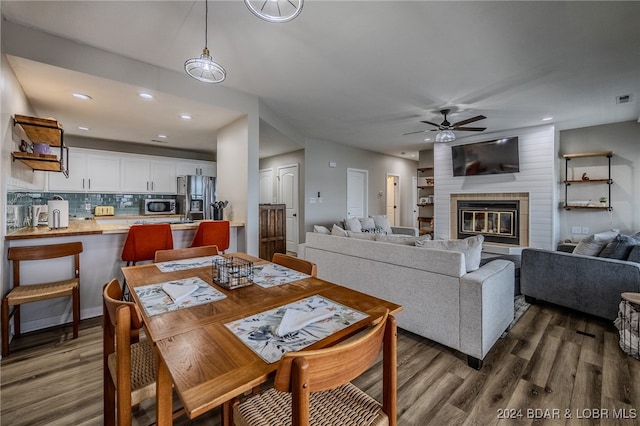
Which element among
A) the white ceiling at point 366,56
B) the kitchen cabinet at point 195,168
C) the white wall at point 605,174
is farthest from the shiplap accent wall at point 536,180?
the kitchen cabinet at point 195,168

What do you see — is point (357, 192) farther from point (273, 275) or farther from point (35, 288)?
point (35, 288)

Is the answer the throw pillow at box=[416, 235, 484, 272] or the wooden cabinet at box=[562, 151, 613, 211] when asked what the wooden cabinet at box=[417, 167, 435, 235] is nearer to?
the wooden cabinet at box=[562, 151, 613, 211]

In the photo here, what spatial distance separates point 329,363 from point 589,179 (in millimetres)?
6547

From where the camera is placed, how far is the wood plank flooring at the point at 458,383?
1577 mm

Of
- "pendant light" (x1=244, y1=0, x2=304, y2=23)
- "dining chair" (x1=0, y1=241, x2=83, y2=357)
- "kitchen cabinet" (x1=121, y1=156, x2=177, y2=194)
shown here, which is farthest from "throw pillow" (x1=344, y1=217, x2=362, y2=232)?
"pendant light" (x1=244, y1=0, x2=304, y2=23)

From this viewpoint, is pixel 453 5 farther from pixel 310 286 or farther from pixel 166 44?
pixel 166 44

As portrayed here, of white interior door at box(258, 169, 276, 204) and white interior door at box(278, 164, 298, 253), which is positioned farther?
white interior door at box(258, 169, 276, 204)

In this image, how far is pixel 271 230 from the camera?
529 centimetres

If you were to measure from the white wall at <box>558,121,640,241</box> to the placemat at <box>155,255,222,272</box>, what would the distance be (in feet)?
21.0

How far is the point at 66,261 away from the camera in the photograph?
2.63 metres

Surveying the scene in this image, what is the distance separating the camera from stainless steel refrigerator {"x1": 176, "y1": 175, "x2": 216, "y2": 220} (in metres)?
5.45

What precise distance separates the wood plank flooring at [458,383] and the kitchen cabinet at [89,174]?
3392 millimetres

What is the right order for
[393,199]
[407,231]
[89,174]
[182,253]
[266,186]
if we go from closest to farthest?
[182,253] → [89,174] → [407,231] → [266,186] → [393,199]

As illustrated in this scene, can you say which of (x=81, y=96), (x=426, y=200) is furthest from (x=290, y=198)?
(x=81, y=96)
